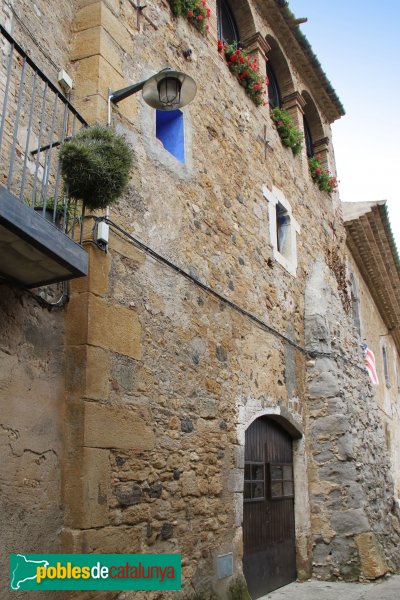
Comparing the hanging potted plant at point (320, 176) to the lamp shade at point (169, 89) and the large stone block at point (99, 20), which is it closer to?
the large stone block at point (99, 20)

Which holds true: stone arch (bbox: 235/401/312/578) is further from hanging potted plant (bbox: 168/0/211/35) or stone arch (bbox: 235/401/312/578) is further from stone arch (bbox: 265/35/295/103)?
stone arch (bbox: 265/35/295/103)

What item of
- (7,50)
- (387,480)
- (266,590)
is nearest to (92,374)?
(7,50)

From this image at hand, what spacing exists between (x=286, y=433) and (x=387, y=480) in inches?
84.9

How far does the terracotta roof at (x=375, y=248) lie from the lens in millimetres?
11438

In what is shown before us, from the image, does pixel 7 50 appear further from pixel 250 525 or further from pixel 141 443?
pixel 250 525

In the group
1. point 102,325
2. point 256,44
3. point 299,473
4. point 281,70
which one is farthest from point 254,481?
point 281,70

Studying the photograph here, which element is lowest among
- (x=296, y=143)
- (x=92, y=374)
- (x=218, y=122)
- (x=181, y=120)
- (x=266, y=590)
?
(x=266, y=590)

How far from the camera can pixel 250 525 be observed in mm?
5645

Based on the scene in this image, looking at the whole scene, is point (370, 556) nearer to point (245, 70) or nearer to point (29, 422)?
point (29, 422)

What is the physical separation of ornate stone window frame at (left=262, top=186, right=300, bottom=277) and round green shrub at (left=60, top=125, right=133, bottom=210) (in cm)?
363

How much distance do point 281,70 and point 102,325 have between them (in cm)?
668

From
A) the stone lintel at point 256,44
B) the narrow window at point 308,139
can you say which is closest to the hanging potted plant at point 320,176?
the narrow window at point 308,139

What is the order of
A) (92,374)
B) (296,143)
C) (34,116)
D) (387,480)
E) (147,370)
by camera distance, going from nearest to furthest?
(92,374) < (34,116) < (147,370) < (387,480) < (296,143)

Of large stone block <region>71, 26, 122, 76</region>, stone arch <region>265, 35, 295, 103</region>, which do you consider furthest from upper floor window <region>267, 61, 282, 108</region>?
large stone block <region>71, 26, 122, 76</region>
